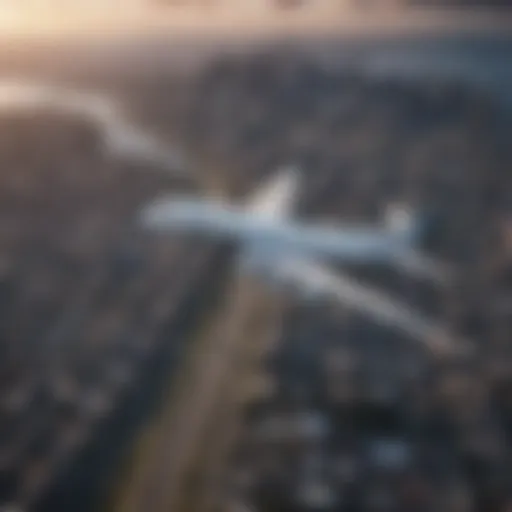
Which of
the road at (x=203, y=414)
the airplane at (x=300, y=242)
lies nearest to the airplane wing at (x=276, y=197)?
the airplane at (x=300, y=242)

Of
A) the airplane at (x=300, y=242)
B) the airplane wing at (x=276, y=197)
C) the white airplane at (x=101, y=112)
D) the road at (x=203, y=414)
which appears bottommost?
the road at (x=203, y=414)

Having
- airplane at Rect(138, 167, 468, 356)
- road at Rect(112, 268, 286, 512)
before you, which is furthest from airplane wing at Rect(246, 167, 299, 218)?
road at Rect(112, 268, 286, 512)

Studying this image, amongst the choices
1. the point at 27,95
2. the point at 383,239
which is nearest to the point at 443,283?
the point at 383,239

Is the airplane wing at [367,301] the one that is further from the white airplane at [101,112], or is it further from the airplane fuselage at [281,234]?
the white airplane at [101,112]

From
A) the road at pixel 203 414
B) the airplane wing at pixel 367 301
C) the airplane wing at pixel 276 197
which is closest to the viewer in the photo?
the road at pixel 203 414

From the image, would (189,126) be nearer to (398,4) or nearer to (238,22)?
(238,22)

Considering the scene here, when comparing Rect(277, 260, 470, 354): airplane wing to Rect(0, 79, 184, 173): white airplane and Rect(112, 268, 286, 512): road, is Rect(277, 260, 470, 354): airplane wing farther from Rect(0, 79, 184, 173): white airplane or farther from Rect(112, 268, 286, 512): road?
Rect(0, 79, 184, 173): white airplane

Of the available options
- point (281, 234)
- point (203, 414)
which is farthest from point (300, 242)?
point (203, 414)

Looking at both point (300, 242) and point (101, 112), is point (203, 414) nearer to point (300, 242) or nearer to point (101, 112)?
point (300, 242)

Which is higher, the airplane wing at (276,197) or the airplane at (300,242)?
the airplane wing at (276,197)
